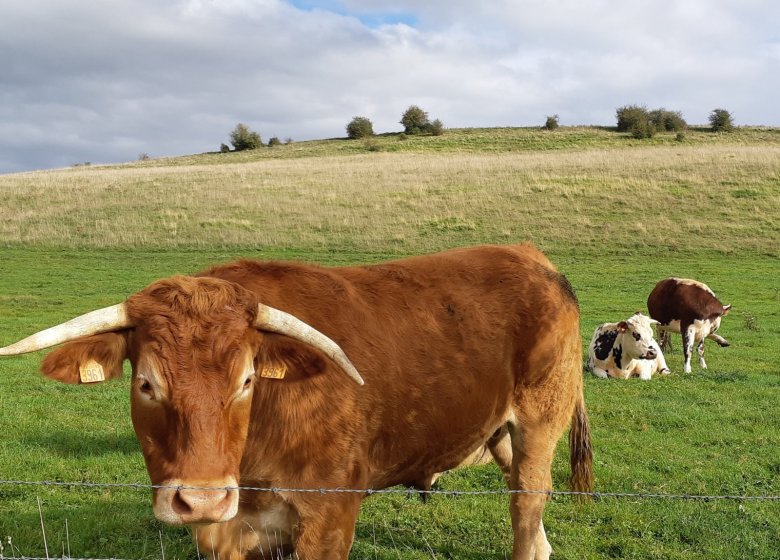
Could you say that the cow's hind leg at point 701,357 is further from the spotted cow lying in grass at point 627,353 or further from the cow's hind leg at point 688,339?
the spotted cow lying in grass at point 627,353

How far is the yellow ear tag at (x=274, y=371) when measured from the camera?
405 centimetres

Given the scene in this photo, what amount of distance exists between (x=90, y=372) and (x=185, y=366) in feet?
2.43

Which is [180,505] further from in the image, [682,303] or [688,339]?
[682,303]

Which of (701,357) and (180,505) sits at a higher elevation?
(180,505)

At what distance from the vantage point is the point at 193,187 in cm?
4244

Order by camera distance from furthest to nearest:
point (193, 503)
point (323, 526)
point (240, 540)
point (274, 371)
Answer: point (240, 540)
point (323, 526)
point (274, 371)
point (193, 503)

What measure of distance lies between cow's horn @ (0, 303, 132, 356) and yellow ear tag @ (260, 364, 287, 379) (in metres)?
0.74

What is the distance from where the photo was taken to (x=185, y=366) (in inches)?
141

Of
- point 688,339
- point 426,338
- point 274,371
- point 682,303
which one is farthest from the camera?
point 682,303

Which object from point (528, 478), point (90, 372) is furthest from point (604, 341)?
point (90, 372)

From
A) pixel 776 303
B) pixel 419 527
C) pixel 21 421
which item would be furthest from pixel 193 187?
pixel 419 527

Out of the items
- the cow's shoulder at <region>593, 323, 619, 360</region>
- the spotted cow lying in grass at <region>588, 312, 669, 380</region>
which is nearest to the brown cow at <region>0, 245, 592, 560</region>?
the spotted cow lying in grass at <region>588, 312, 669, 380</region>

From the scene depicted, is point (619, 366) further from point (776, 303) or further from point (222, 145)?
point (222, 145)

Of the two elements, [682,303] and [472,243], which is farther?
[472,243]
